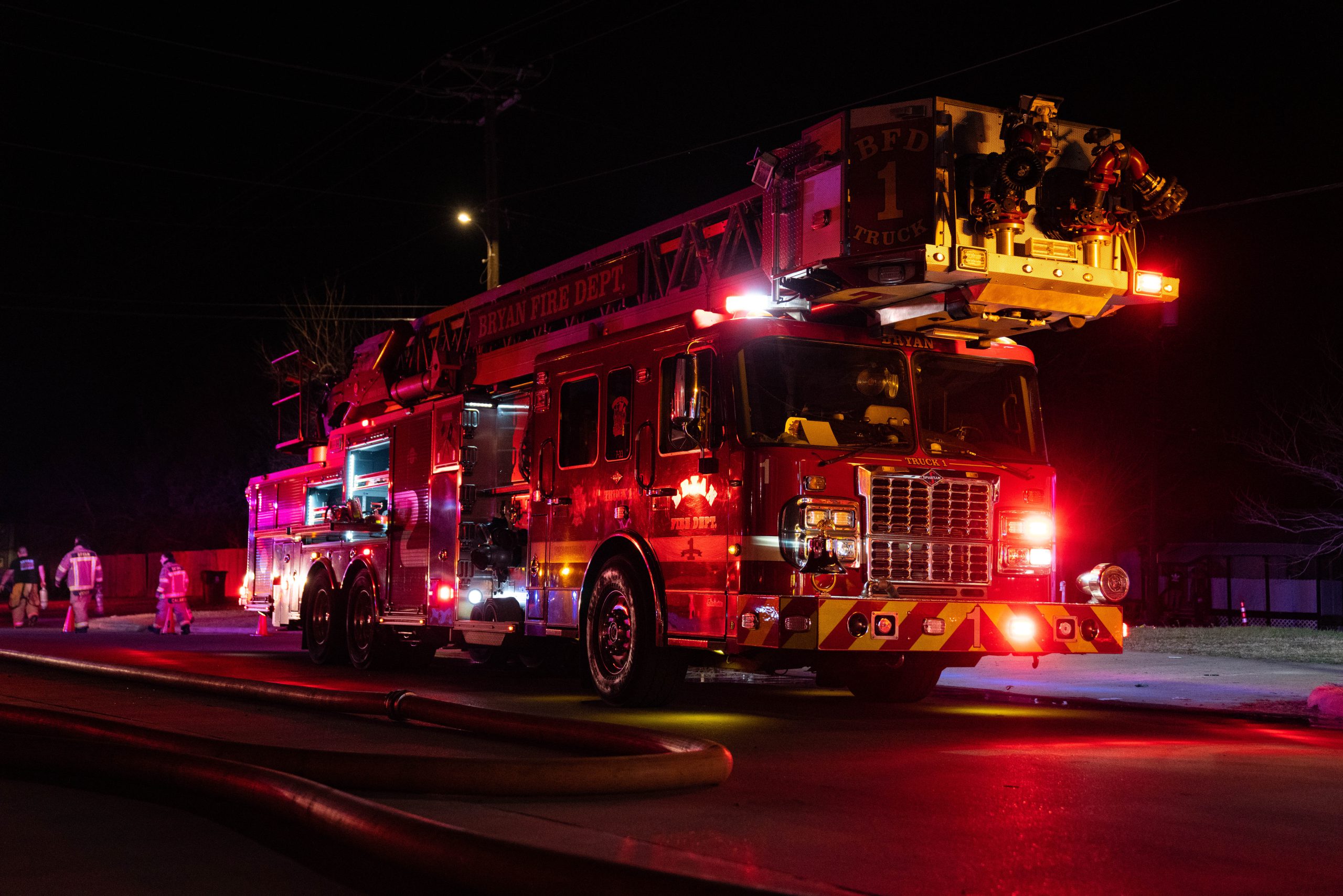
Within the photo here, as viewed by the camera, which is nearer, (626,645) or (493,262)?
(626,645)

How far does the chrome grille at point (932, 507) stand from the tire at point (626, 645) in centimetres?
170

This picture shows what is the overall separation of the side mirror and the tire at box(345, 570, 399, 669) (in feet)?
20.2

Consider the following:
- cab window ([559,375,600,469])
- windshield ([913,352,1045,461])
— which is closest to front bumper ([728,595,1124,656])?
windshield ([913,352,1045,461])

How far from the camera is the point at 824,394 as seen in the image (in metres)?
9.58

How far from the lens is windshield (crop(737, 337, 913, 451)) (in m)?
9.33

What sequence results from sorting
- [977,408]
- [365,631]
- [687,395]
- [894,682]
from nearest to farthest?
[687,395]
[977,408]
[894,682]
[365,631]

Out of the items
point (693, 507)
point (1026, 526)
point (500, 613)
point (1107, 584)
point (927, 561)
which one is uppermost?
point (693, 507)

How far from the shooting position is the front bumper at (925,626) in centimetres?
880

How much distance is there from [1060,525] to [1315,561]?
29.9 feet

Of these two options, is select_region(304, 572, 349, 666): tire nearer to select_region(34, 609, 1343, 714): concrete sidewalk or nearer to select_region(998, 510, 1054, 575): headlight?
select_region(34, 609, 1343, 714): concrete sidewalk

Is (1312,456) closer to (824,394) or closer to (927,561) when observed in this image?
(927,561)

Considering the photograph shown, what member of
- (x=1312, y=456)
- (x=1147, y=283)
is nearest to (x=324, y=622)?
(x=1147, y=283)

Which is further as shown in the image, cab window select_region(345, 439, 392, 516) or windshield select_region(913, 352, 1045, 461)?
cab window select_region(345, 439, 392, 516)

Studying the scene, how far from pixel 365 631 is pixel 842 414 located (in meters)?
7.17
